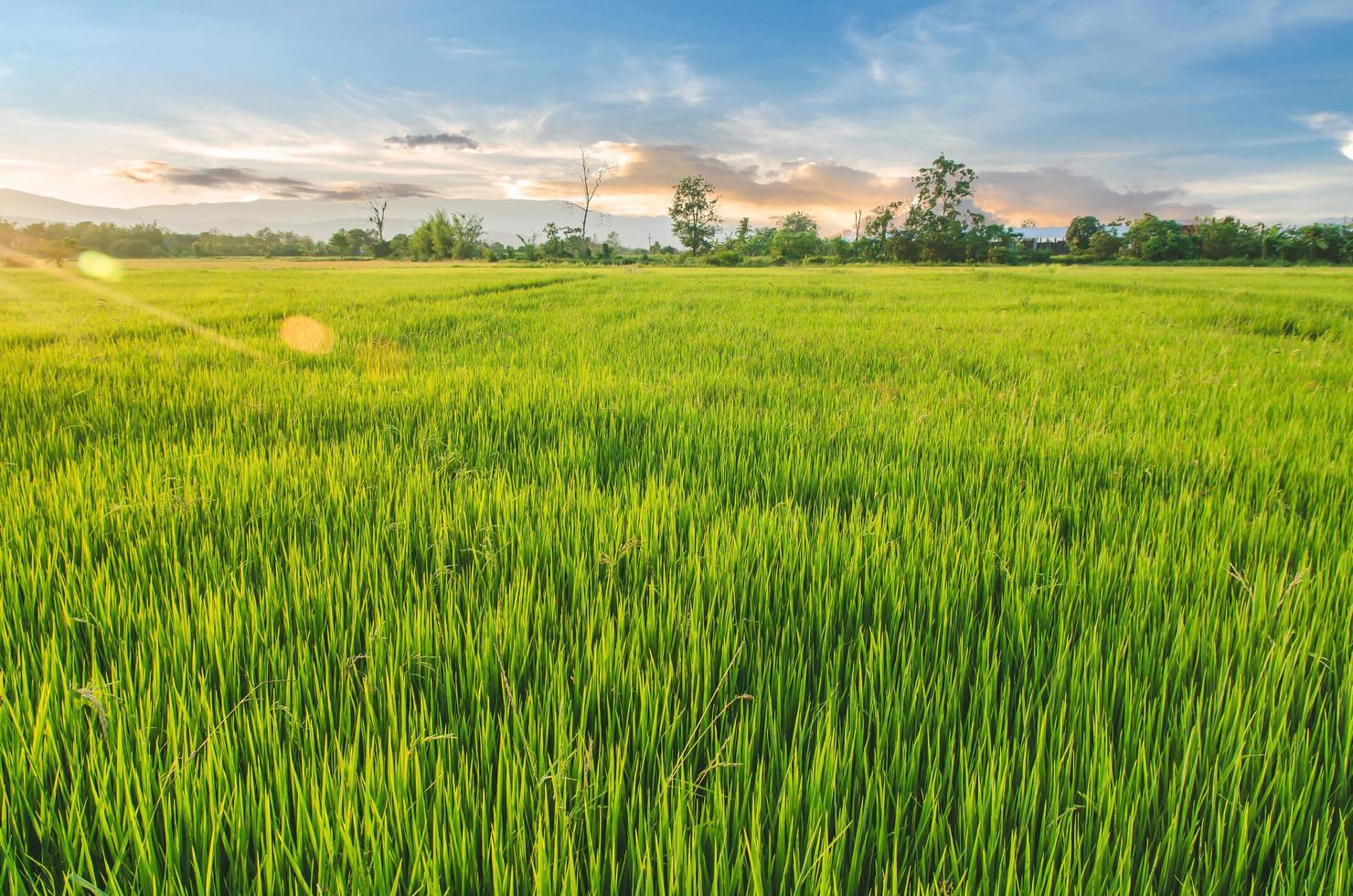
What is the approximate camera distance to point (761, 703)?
3.34ft

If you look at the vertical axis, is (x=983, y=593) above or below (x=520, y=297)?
below

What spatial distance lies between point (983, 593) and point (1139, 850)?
70cm

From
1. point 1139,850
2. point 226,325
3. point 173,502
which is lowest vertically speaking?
point 1139,850

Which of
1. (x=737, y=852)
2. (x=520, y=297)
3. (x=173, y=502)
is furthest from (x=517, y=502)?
(x=520, y=297)

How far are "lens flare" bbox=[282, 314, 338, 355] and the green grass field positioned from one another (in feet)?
7.23

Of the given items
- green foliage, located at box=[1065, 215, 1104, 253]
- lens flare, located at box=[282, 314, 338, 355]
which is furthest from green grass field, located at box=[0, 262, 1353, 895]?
green foliage, located at box=[1065, 215, 1104, 253]

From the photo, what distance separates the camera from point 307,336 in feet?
19.8

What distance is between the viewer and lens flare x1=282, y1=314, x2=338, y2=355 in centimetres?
520

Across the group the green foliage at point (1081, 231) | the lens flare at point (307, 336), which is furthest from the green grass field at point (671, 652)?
the green foliage at point (1081, 231)

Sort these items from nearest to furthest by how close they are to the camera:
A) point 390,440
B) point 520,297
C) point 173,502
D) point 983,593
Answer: point 983,593 < point 173,502 < point 390,440 < point 520,297

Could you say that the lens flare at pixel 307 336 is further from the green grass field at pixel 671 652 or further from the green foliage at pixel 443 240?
the green foliage at pixel 443 240

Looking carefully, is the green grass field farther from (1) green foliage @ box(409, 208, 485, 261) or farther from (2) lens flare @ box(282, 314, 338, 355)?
(1) green foliage @ box(409, 208, 485, 261)

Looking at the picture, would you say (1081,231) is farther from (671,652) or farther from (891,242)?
(671,652)

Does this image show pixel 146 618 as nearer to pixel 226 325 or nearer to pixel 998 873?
pixel 998 873
